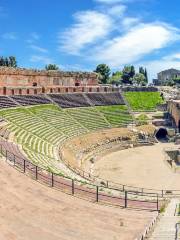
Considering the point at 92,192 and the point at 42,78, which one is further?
the point at 42,78

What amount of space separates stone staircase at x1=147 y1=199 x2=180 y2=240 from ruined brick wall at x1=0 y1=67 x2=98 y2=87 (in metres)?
64.4

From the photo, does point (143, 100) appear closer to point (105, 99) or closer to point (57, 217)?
point (105, 99)

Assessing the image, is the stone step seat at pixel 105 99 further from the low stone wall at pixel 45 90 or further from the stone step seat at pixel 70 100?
the low stone wall at pixel 45 90

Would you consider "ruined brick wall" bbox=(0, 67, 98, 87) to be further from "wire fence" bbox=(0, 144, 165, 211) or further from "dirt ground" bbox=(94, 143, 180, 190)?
"wire fence" bbox=(0, 144, 165, 211)

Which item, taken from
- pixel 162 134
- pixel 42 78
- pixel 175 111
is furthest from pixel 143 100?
pixel 42 78

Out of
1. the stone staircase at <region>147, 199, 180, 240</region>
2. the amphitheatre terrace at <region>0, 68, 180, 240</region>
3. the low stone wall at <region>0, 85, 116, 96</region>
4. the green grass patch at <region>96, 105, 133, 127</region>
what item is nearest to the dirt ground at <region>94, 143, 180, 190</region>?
the amphitheatre terrace at <region>0, 68, 180, 240</region>

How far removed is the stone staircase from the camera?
2153 cm

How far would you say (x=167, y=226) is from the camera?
75.9ft

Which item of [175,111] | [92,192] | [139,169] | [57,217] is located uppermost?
[175,111]

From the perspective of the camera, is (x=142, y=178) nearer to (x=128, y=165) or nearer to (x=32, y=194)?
(x=128, y=165)

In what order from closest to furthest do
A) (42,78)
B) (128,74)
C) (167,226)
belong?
(167,226) → (42,78) → (128,74)

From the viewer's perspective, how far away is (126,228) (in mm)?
23016

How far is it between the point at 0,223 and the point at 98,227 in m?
5.84

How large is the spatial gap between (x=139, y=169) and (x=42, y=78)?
4783cm
